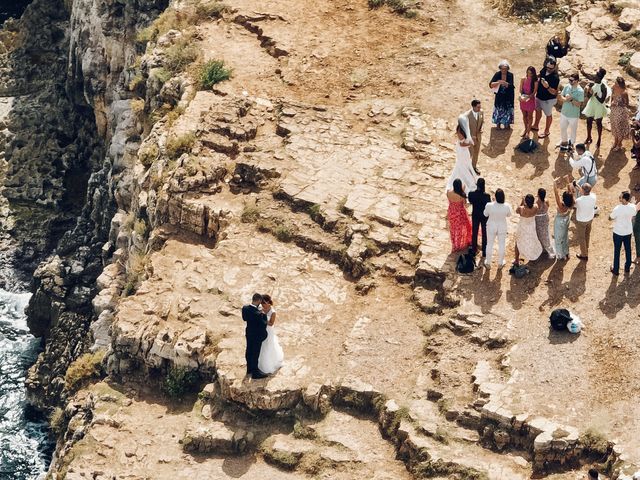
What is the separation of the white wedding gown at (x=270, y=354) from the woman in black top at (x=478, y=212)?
505 cm

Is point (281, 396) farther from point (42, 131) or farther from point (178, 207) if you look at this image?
point (42, 131)

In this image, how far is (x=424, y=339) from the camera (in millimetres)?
25297

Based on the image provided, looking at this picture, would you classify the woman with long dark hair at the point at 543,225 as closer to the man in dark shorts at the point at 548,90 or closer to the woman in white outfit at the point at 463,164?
the woman in white outfit at the point at 463,164

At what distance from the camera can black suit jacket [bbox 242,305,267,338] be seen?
23.5m

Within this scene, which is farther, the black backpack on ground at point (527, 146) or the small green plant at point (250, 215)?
the black backpack on ground at point (527, 146)

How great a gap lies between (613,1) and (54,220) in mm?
23768

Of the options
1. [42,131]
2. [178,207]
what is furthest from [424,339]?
[42,131]

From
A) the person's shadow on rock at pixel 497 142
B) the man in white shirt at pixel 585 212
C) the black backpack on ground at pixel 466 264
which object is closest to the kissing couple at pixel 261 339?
the black backpack on ground at pixel 466 264

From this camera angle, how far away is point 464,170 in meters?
27.4

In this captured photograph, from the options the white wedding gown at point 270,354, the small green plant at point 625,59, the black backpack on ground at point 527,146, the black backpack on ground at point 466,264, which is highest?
the small green plant at point 625,59

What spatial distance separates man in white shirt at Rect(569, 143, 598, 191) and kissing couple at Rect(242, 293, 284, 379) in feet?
26.0

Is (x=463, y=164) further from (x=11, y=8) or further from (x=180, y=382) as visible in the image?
(x=11, y=8)

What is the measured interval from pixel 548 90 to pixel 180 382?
11872mm

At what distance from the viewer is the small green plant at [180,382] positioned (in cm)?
2566
